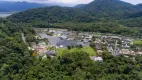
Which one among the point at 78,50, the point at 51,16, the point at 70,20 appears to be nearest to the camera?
the point at 78,50

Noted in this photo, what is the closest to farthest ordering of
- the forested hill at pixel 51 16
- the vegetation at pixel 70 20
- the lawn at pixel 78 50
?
the lawn at pixel 78 50 < the vegetation at pixel 70 20 < the forested hill at pixel 51 16

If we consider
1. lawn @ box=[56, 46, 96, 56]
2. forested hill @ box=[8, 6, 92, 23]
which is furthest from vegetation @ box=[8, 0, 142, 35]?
lawn @ box=[56, 46, 96, 56]

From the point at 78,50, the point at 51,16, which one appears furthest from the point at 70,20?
the point at 78,50

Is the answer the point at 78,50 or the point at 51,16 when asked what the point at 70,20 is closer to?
the point at 51,16

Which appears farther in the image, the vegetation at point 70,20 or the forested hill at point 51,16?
the forested hill at point 51,16

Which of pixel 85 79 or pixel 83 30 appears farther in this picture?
pixel 83 30

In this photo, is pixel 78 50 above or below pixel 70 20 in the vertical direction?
above

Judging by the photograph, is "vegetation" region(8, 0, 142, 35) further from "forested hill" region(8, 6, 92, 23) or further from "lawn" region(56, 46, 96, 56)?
"lawn" region(56, 46, 96, 56)

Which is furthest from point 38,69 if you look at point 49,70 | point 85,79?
point 85,79

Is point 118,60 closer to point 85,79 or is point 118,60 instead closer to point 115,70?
point 115,70

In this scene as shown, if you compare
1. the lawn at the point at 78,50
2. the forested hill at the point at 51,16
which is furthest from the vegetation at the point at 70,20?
the lawn at the point at 78,50

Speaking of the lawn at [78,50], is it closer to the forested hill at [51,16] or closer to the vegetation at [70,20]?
the vegetation at [70,20]
